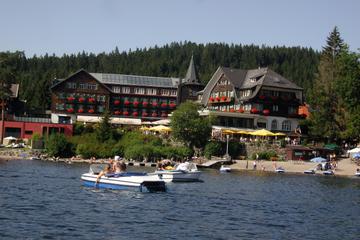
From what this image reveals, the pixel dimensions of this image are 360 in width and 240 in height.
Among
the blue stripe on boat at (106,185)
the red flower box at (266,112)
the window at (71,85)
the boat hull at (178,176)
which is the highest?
the window at (71,85)

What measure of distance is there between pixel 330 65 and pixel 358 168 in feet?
84.5

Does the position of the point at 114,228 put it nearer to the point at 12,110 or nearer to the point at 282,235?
the point at 282,235

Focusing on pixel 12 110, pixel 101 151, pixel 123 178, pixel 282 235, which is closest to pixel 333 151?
pixel 101 151

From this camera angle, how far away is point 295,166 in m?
79.9

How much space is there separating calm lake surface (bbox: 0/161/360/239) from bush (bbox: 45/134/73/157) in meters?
35.8

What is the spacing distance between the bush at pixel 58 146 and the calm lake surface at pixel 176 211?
35821mm

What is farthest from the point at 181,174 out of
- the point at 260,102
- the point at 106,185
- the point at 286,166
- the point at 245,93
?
the point at 245,93

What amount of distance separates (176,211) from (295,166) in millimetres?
47577

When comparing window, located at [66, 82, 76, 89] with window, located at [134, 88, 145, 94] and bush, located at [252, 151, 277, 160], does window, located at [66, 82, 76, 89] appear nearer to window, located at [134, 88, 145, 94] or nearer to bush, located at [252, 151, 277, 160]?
window, located at [134, 88, 145, 94]

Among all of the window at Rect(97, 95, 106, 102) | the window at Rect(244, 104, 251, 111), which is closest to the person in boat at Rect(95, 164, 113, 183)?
the window at Rect(244, 104, 251, 111)

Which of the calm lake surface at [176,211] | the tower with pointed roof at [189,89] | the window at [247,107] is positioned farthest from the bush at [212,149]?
the tower with pointed roof at [189,89]

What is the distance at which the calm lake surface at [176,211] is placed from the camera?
27797 mm

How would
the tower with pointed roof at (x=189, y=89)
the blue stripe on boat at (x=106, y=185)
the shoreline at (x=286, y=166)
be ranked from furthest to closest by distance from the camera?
the tower with pointed roof at (x=189, y=89), the shoreline at (x=286, y=166), the blue stripe on boat at (x=106, y=185)

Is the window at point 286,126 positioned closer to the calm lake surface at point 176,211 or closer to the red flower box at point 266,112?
the red flower box at point 266,112
